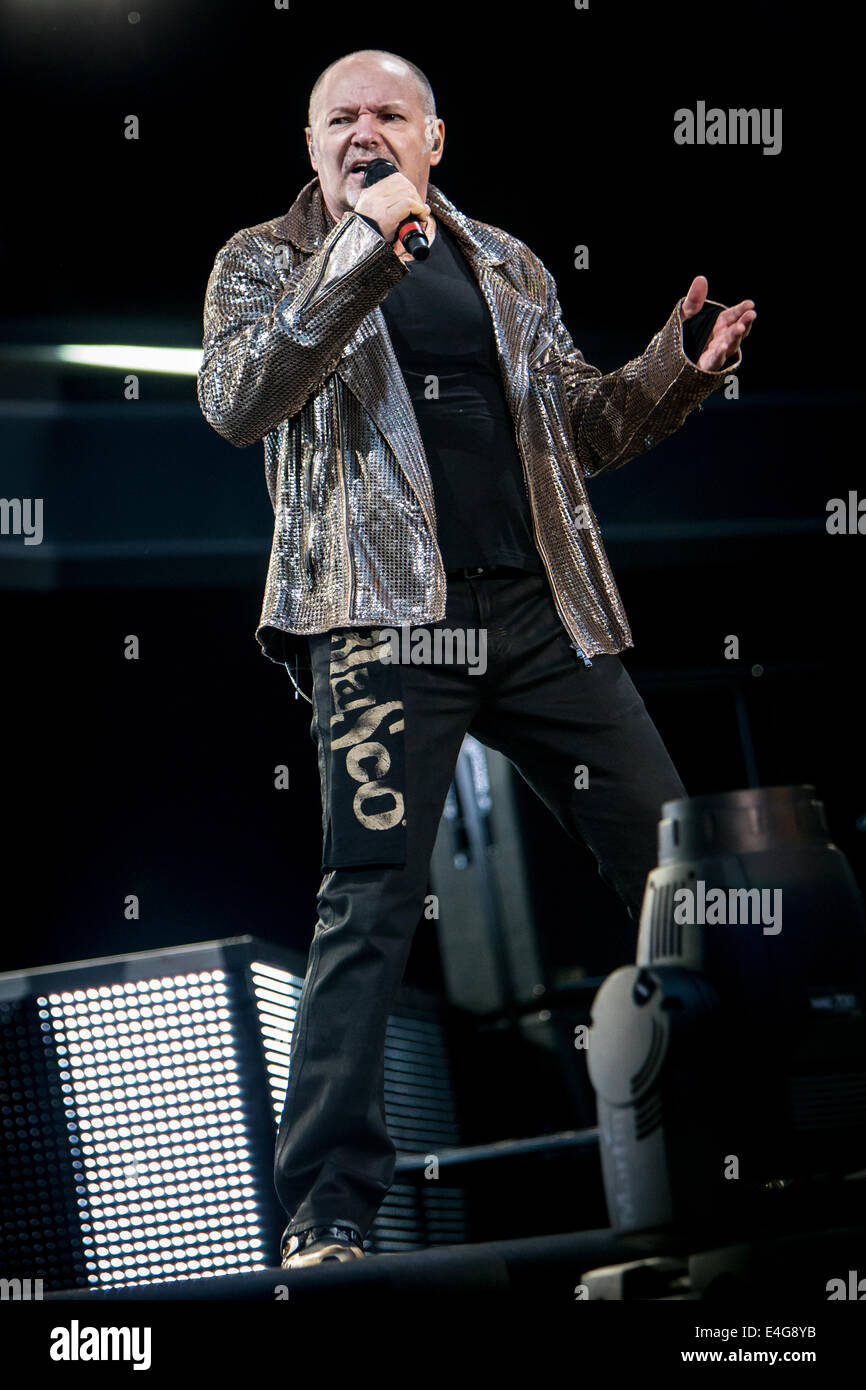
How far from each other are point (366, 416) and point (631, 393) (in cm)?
37

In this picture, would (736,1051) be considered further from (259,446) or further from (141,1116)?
(259,446)

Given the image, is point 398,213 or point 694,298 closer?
point 398,213

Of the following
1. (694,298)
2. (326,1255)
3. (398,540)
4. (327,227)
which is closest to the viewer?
(326,1255)

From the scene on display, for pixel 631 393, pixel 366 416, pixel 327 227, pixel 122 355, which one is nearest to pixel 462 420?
pixel 366 416

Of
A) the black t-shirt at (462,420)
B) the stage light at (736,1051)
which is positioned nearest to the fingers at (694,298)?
the black t-shirt at (462,420)

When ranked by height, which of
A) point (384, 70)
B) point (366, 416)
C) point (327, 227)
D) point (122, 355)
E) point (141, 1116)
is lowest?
point (141, 1116)

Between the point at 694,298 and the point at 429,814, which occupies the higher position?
the point at 694,298

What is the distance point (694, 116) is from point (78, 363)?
5.86ft

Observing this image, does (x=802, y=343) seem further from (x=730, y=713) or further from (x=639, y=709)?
(x=639, y=709)

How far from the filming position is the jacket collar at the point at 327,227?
1.92m

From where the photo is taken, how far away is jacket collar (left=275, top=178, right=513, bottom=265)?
192 cm

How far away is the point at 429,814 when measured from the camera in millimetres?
1709

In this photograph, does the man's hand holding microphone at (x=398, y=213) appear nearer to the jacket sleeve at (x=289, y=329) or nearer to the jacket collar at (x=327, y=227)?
the jacket sleeve at (x=289, y=329)

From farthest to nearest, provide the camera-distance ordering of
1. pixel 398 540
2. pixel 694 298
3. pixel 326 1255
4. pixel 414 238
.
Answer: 1. pixel 694 298
2. pixel 398 540
3. pixel 414 238
4. pixel 326 1255
